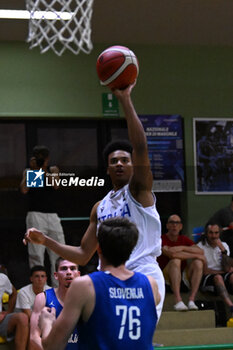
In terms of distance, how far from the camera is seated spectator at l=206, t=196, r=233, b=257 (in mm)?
8273

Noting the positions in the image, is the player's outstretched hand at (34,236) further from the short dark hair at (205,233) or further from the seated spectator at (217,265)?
the short dark hair at (205,233)

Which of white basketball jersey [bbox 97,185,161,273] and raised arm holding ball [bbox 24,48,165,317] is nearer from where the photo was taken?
raised arm holding ball [bbox 24,48,165,317]

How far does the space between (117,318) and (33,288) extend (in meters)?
4.67

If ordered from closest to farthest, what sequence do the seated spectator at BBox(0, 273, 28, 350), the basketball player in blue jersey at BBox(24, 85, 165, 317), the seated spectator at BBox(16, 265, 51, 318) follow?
the basketball player in blue jersey at BBox(24, 85, 165, 317), the seated spectator at BBox(0, 273, 28, 350), the seated spectator at BBox(16, 265, 51, 318)

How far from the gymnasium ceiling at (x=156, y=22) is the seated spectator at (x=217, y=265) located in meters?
2.70

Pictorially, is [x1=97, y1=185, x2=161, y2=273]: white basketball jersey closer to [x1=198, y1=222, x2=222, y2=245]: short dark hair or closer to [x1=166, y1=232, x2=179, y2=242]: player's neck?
[x1=166, y1=232, x2=179, y2=242]: player's neck

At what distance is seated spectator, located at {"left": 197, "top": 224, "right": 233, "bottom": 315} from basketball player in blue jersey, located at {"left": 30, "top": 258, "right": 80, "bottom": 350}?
2.45m

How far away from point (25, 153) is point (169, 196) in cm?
206

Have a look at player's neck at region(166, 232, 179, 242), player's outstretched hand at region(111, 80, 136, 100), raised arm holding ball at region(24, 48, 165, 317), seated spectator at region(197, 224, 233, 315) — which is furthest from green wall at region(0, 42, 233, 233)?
player's outstretched hand at region(111, 80, 136, 100)

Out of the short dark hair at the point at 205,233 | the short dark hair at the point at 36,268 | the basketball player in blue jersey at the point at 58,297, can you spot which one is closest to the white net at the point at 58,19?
the basketball player in blue jersey at the point at 58,297

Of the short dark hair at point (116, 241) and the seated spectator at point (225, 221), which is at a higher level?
the short dark hair at point (116, 241)

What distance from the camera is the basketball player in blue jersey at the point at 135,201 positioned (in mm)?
3369

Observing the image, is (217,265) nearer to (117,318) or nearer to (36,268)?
(36,268)

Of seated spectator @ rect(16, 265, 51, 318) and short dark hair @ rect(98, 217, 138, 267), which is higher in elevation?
short dark hair @ rect(98, 217, 138, 267)
